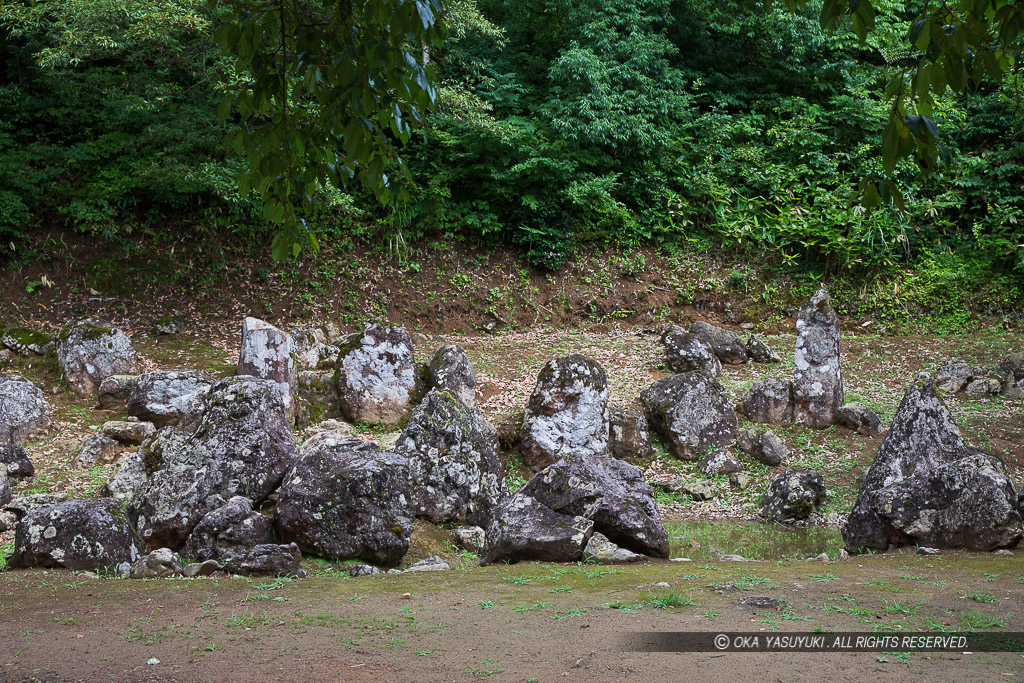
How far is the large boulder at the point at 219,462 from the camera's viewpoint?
695 cm

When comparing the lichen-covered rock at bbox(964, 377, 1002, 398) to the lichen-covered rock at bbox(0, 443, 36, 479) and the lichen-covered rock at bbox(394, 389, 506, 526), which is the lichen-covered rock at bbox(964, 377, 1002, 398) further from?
the lichen-covered rock at bbox(0, 443, 36, 479)

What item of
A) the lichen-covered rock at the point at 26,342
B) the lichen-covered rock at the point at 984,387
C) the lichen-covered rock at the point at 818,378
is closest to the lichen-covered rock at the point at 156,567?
the lichen-covered rock at the point at 26,342

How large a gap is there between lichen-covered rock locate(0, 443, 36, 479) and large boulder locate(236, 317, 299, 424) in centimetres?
320

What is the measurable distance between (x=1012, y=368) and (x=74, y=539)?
14.2 meters

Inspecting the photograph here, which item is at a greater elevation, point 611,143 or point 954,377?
point 611,143

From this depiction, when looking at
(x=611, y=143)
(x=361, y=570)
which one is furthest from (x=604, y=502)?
(x=611, y=143)

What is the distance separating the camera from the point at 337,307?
60.7ft

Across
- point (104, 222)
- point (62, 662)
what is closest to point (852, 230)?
point (104, 222)

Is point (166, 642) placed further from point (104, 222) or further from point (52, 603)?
point (104, 222)

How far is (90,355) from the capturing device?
41.2ft

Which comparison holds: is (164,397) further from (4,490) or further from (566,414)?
(566,414)

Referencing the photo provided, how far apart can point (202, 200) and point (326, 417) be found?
10.2 meters

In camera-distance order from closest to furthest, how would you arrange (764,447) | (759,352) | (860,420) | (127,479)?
1. (127,479)
2. (764,447)
3. (860,420)
4. (759,352)

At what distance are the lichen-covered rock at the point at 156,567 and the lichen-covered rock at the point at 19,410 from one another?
Answer: 603 cm
